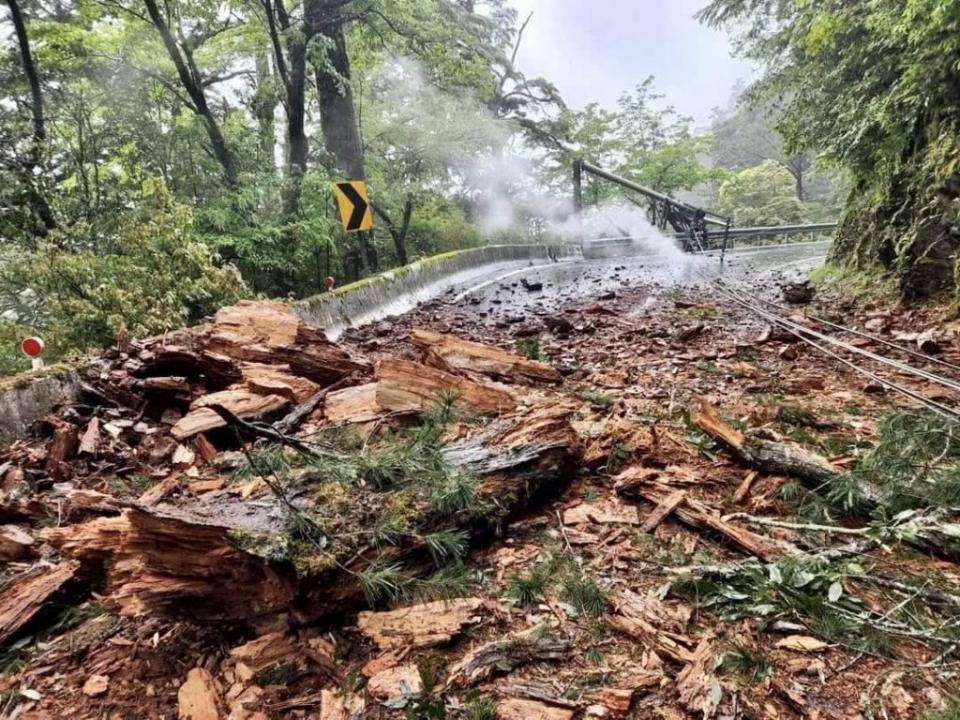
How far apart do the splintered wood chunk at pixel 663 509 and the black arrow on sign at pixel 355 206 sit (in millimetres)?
7966

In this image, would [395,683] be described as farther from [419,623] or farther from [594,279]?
[594,279]

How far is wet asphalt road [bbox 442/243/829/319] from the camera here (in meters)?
9.89

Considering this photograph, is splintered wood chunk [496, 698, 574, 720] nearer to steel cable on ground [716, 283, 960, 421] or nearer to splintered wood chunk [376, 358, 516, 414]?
splintered wood chunk [376, 358, 516, 414]

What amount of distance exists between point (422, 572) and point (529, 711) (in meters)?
0.75

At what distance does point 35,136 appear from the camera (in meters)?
8.91

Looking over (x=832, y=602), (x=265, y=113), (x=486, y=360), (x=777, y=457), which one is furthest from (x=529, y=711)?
(x=265, y=113)

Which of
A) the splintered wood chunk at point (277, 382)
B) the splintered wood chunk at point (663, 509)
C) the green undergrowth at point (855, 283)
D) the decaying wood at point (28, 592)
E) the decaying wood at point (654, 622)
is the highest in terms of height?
the splintered wood chunk at point (277, 382)

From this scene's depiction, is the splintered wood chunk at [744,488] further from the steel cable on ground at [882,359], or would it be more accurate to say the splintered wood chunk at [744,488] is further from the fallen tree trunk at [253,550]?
the steel cable on ground at [882,359]

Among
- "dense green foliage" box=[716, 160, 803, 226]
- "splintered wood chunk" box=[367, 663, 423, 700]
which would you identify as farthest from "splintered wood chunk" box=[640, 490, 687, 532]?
"dense green foliage" box=[716, 160, 803, 226]

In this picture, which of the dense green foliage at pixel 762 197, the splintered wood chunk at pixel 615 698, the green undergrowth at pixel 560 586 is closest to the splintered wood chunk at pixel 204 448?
the green undergrowth at pixel 560 586

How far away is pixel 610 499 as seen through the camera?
2.75 metres

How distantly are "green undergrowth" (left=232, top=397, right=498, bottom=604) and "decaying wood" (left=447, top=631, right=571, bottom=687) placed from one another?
34cm

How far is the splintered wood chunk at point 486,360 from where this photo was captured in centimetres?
455

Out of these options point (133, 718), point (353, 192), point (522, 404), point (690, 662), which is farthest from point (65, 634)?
point (353, 192)
